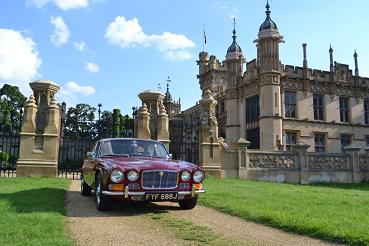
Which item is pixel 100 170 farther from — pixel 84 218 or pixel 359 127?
pixel 359 127

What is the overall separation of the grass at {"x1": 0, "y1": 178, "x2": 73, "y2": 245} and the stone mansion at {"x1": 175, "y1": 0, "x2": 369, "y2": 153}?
68.5 feet

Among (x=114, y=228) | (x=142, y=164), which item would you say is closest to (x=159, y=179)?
(x=142, y=164)

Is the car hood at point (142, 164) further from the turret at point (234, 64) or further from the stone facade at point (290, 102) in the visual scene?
the turret at point (234, 64)

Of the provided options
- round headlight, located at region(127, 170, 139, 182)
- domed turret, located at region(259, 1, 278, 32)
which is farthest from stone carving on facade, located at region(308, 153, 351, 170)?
round headlight, located at region(127, 170, 139, 182)

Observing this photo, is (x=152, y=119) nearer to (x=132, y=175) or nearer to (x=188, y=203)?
(x=188, y=203)

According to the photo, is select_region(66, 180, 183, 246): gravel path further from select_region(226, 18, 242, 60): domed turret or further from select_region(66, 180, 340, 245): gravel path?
select_region(226, 18, 242, 60): domed turret

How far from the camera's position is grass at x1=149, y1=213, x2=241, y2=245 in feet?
16.6

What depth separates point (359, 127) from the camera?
31.8 meters

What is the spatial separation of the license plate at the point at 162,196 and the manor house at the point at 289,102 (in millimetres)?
20739

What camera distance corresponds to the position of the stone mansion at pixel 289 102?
90.3ft

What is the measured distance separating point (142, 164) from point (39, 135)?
937cm

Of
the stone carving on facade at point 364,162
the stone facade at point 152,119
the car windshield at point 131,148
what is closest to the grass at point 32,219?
the car windshield at point 131,148

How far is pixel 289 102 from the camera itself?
29.4m

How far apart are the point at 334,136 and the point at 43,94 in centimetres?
2335
